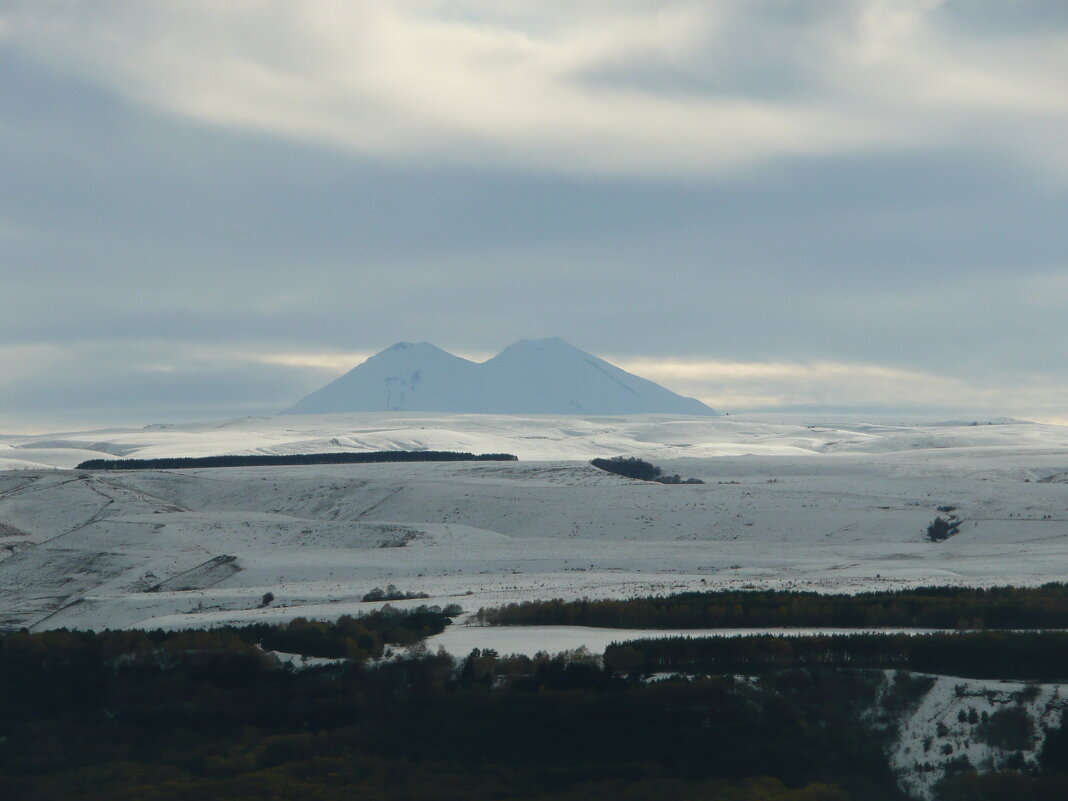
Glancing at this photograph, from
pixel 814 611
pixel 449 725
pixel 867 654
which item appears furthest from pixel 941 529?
pixel 449 725

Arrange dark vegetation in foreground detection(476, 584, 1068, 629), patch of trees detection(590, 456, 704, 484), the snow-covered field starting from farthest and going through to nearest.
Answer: patch of trees detection(590, 456, 704, 484), the snow-covered field, dark vegetation in foreground detection(476, 584, 1068, 629)

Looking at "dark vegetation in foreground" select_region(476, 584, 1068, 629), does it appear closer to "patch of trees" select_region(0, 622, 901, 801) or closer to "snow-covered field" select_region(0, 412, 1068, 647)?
"snow-covered field" select_region(0, 412, 1068, 647)

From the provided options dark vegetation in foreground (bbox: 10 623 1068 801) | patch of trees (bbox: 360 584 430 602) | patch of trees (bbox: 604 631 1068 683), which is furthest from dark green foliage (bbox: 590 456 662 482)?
dark vegetation in foreground (bbox: 10 623 1068 801)

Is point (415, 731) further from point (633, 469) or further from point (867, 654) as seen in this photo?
point (633, 469)

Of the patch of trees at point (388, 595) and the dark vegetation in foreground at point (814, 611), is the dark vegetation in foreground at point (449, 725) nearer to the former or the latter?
the dark vegetation in foreground at point (814, 611)

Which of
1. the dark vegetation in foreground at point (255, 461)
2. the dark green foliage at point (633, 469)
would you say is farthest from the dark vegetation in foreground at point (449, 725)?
the dark vegetation in foreground at point (255, 461)

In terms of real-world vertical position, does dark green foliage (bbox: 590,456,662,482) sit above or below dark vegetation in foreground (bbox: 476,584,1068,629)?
above
